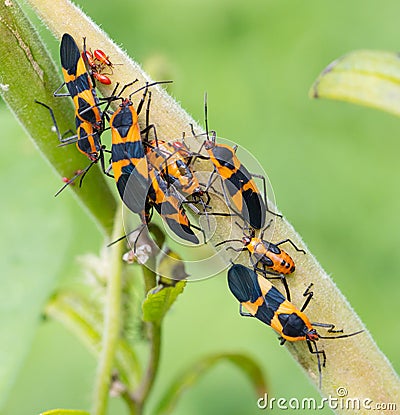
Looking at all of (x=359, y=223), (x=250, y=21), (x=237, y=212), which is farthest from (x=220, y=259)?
(x=250, y=21)

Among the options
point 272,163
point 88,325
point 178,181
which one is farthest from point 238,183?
point 272,163

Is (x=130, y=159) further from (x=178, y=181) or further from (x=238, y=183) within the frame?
(x=238, y=183)

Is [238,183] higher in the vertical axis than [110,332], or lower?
higher

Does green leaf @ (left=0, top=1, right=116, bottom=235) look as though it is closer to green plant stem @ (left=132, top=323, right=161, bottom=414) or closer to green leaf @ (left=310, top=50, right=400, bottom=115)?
green plant stem @ (left=132, top=323, right=161, bottom=414)

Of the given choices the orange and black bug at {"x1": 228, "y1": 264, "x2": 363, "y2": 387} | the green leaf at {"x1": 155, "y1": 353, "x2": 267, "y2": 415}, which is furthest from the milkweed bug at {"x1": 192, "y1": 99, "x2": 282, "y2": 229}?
the green leaf at {"x1": 155, "y1": 353, "x2": 267, "y2": 415}

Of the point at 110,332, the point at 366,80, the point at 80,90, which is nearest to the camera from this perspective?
the point at 366,80

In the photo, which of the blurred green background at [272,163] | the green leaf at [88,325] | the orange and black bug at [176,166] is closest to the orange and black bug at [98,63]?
the orange and black bug at [176,166]
